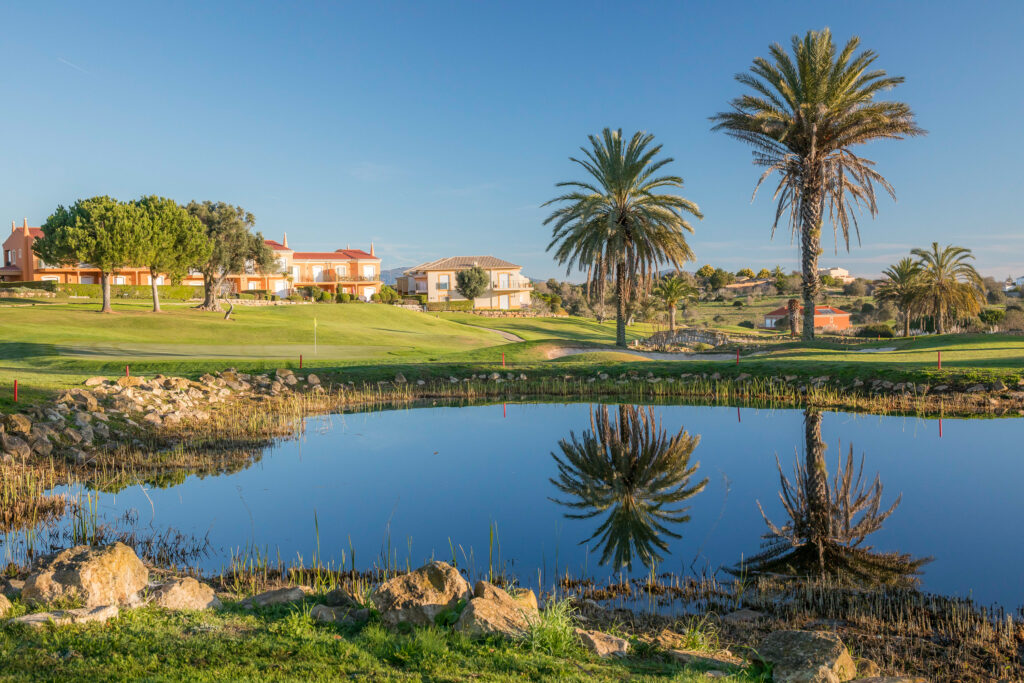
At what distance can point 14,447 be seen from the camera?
1298 centimetres

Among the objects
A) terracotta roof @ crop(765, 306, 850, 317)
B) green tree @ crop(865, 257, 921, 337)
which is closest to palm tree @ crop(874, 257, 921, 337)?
green tree @ crop(865, 257, 921, 337)

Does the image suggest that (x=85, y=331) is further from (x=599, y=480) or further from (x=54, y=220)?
(x=599, y=480)

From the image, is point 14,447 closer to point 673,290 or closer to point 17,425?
point 17,425

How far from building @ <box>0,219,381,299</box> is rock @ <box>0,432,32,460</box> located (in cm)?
6684

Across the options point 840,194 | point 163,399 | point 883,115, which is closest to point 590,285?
point 840,194

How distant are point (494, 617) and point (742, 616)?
2.84 meters

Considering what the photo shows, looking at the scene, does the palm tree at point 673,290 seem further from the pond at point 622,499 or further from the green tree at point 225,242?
the pond at point 622,499

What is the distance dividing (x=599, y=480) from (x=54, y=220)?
55688 millimetres

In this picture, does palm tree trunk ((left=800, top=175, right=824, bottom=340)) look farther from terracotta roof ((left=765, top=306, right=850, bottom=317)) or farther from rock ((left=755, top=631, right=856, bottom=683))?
terracotta roof ((left=765, top=306, right=850, bottom=317))

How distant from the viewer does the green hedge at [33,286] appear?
66000mm

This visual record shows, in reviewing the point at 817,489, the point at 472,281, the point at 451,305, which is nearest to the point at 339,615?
the point at 817,489

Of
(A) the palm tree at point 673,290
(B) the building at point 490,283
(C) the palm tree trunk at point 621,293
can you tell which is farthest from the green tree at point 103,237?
(B) the building at point 490,283

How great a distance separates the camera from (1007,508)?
10039 mm

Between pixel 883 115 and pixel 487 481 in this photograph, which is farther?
pixel 883 115
